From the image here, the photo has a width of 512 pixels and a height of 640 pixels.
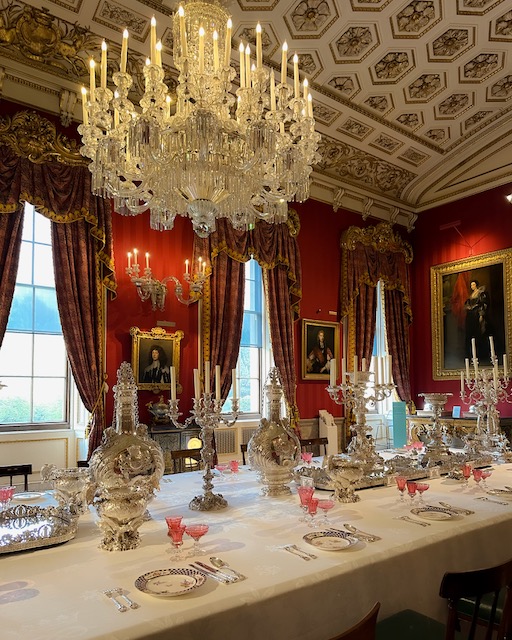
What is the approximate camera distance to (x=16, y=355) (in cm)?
586

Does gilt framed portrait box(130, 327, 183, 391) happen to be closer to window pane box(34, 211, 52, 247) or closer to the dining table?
window pane box(34, 211, 52, 247)

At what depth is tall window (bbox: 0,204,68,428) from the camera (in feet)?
19.0

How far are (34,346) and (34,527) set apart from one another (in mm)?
3942

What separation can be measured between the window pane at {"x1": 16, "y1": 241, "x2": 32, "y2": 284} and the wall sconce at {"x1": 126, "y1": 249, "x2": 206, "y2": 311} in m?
1.06

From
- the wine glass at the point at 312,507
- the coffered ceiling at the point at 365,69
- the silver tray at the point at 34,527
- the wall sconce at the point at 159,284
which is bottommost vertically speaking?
the silver tray at the point at 34,527

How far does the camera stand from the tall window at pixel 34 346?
5805mm

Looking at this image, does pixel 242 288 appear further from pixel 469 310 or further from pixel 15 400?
pixel 469 310

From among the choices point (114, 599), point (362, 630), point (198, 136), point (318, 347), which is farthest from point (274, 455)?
point (318, 347)

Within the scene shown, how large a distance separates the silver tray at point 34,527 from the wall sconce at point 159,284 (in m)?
3.94

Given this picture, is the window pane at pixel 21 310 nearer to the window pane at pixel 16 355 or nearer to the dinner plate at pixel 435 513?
the window pane at pixel 16 355

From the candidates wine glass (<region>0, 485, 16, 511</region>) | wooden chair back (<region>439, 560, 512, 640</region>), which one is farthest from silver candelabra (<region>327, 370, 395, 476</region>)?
wine glass (<region>0, 485, 16, 511</region>)

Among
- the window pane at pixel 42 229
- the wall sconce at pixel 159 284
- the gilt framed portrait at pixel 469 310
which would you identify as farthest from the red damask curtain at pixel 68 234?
the gilt framed portrait at pixel 469 310

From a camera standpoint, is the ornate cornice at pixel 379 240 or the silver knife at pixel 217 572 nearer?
the silver knife at pixel 217 572

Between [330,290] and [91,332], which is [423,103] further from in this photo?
[91,332]
